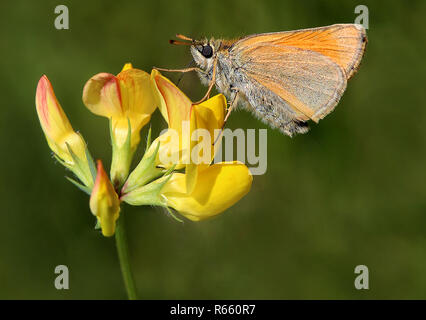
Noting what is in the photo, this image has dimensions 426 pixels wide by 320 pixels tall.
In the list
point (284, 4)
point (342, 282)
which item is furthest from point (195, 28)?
point (342, 282)

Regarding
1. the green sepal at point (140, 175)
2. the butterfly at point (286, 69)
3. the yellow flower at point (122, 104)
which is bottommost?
the green sepal at point (140, 175)

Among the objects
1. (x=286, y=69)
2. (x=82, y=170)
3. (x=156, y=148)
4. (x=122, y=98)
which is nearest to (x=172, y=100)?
(x=156, y=148)

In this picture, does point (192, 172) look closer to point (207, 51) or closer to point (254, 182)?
point (207, 51)

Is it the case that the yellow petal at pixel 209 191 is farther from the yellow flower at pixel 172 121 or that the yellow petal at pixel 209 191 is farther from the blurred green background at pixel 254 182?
the blurred green background at pixel 254 182

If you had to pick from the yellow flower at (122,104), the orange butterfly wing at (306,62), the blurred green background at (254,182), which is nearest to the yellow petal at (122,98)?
the yellow flower at (122,104)

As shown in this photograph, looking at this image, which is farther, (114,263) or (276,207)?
(276,207)

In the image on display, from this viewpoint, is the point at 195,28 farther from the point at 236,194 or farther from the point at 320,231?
the point at 236,194
